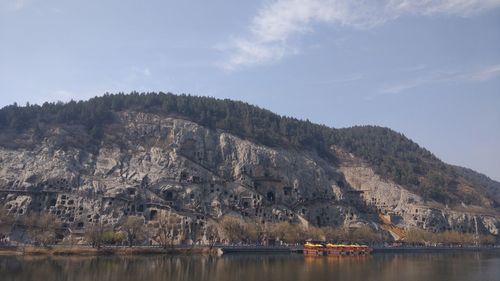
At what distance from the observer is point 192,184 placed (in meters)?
104

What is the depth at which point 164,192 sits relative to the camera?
329 feet

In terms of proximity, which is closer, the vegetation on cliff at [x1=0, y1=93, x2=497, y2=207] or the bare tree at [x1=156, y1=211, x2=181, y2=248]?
the bare tree at [x1=156, y1=211, x2=181, y2=248]

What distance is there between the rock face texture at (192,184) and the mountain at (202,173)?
0.25 meters

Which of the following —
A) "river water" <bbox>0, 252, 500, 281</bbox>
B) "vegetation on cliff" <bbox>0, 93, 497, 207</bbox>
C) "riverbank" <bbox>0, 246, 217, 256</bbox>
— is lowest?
"river water" <bbox>0, 252, 500, 281</bbox>

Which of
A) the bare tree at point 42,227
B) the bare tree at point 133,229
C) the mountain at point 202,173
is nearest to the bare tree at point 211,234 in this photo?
the mountain at point 202,173

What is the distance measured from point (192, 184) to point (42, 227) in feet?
104

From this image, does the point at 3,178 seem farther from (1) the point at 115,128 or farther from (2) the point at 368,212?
(2) the point at 368,212

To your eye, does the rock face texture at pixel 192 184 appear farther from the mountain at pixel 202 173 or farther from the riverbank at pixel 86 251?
the riverbank at pixel 86 251

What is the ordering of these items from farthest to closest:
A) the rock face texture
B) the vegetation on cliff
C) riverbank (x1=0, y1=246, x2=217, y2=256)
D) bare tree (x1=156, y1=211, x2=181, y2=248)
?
the vegetation on cliff < the rock face texture < bare tree (x1=156, y1=211, x2=181, y2=248) < riverbank (x1=0, y1=246, x2=217, y2=256)

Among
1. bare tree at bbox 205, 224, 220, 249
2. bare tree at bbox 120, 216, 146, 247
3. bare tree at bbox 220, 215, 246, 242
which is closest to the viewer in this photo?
bare tree at bbox 120, 216, 146, 247

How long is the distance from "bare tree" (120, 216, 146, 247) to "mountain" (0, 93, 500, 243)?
416cm

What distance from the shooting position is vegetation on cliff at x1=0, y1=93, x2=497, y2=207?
111 meters

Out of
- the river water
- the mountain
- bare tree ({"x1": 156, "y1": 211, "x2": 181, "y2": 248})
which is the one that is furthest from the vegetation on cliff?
the river water

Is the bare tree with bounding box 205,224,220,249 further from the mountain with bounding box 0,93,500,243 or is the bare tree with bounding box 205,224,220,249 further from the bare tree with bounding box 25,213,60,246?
the bare tree with bounding box 25,213,60,246
